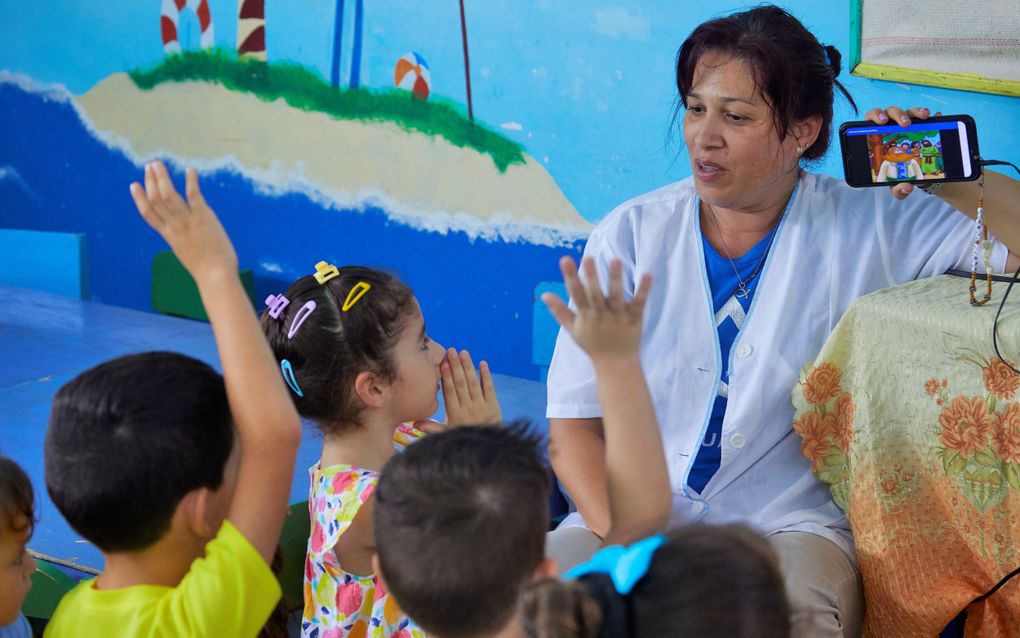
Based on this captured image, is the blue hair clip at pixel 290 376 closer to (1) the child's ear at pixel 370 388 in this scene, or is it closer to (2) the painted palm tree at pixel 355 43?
(1) the child's ear at pixel 370 388

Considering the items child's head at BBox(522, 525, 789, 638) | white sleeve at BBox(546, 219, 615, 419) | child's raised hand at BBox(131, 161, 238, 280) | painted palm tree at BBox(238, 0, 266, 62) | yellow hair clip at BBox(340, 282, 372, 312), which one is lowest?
white sleeve at BBox(546, 219, 615, 419)

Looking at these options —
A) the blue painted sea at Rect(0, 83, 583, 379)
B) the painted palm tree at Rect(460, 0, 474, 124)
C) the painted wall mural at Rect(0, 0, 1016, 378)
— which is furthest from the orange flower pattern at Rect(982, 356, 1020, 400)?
the painted palm tree at Rect(460, 0, 474, 124)

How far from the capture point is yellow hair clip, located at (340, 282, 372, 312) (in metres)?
1.58

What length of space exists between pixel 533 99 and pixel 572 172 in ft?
0.86

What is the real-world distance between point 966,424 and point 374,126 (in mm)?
2692

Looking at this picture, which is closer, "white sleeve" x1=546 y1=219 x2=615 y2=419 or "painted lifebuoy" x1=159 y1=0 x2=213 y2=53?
"white sleeve" x1=546 y1=219 x2=615 y2=419

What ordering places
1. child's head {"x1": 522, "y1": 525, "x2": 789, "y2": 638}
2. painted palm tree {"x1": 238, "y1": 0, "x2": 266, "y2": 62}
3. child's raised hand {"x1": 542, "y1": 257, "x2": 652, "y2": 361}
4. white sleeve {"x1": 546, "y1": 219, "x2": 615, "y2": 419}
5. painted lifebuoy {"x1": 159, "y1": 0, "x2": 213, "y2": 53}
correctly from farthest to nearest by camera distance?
painted lifebuoy {"x1": 159, "y1": 0, "x2": 213, "y2": 53} < painted palm tree {"x1": 238, "y1": 0, "x2": 266, "y2": 62} < white sleeve {"x1": 546, "y1": 219, "x2": 615, "y2": 419} < child's raised hand {"x1": 542, "y1": 257, "x2": 652, "y2": 361} < child's head {"x1": 522, "y1": 525, "x2": 789, "y2": 638}

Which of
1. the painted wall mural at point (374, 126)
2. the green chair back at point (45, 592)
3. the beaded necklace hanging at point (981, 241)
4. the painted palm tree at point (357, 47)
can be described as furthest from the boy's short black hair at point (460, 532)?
the painted palm tree at point (357, 47)

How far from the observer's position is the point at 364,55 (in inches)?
149

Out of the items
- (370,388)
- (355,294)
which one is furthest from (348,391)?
(355,294)

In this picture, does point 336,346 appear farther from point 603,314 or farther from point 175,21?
point 175,21

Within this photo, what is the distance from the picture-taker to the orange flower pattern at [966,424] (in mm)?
1495

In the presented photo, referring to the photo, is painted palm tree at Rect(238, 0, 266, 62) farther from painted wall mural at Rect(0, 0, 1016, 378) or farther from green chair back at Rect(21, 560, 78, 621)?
green chair back at Rect(21, 560, 78, 621)

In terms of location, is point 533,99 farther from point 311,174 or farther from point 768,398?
point 768,398
